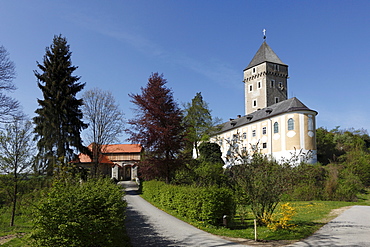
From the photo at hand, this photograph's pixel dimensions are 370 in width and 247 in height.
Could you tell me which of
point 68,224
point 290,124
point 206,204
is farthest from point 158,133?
point 290,124

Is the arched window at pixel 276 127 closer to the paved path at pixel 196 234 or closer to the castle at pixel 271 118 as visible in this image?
the castle at pixel 271 118

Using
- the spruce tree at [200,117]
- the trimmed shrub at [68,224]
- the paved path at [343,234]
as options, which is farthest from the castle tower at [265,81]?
the trimmed shrub at [68,224]

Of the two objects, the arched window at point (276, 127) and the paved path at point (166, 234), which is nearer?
the paved path at point (166, 234)

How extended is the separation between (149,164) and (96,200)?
563 inches

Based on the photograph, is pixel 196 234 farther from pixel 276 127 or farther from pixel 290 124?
pixel 276 127

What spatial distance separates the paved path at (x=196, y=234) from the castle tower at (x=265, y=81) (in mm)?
45982

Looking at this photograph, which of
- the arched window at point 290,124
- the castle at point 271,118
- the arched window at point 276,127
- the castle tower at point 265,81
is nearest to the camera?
the castle at point 271,118

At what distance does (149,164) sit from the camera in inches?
798

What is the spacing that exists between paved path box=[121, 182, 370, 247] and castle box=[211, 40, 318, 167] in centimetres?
891

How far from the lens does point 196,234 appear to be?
10039 mm

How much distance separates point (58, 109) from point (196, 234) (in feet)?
56.9

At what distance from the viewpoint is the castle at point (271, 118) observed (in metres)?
35.9

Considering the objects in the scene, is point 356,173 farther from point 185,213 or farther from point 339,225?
point 185,213

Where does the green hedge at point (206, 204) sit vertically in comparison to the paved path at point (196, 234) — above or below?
above
